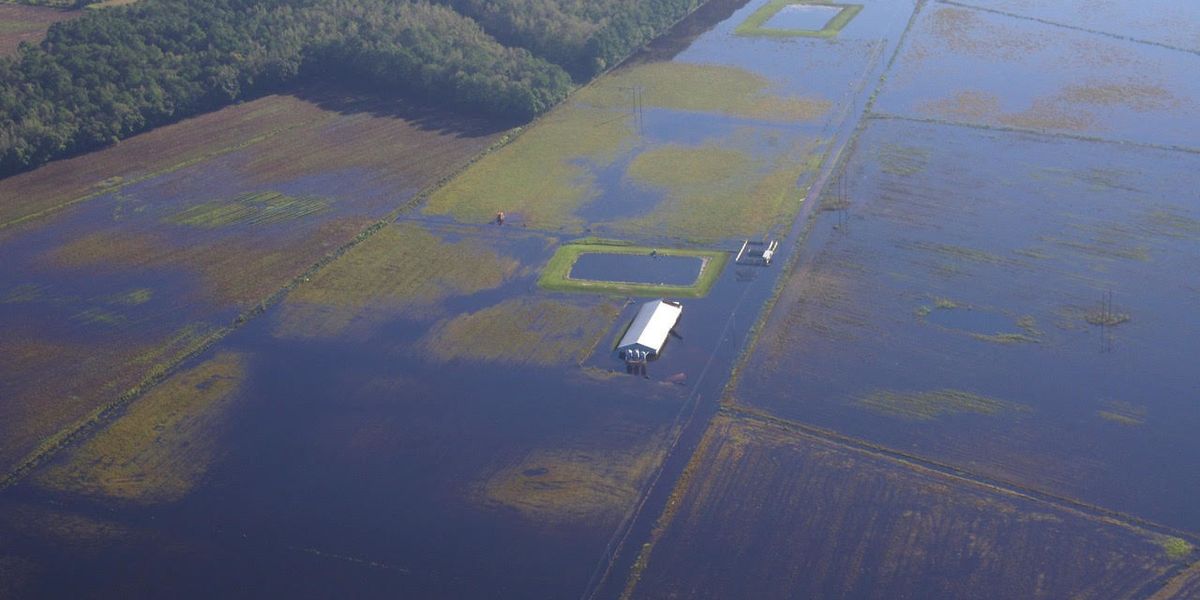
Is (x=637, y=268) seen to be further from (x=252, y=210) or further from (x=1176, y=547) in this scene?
(x=1176, y=547)

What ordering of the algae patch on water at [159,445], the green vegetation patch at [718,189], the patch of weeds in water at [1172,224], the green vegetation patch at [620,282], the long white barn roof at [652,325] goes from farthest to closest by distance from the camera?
the green vegetation patch at [718,189]
the patch of weeds in water at [1172,224]
the green vegetation patch at [620,282]
the long white barn roof at [652,325]
the algae patch on water at [159,445]

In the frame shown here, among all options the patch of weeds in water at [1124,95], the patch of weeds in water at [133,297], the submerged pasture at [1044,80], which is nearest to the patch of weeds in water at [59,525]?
the patch of weeds in water at [133,297]

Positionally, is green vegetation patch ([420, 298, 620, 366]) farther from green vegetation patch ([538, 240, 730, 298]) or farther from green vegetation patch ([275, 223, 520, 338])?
green vegetation patch ([275, 223, 520, 338])

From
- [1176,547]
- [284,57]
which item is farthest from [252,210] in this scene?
[1176,547]

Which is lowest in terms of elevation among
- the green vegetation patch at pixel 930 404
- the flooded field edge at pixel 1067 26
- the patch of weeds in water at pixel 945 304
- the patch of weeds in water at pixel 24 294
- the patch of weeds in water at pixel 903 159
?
the flooded field edge at pixel 1067 26

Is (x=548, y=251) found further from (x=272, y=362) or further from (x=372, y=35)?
(x=372, y=35)

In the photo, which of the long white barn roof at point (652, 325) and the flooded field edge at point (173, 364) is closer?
the flooded field edge at point (173, 364)

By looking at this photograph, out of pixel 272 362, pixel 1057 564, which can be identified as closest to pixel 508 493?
pixel 272 362

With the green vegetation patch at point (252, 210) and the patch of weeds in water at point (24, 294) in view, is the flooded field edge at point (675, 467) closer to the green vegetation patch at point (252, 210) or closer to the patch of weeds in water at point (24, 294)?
the green vegetation patch at point (252, 210)
